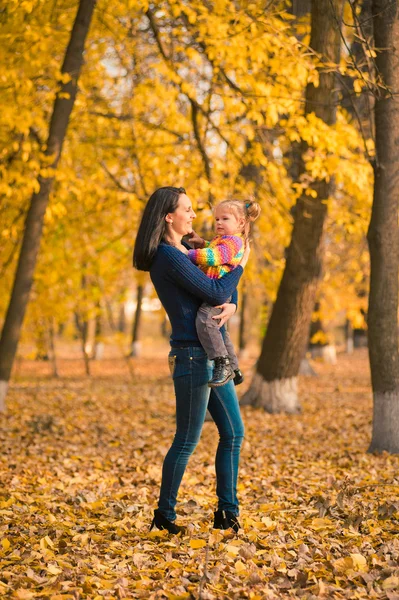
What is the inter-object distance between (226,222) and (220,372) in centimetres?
86

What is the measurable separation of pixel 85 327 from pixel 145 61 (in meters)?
7.58

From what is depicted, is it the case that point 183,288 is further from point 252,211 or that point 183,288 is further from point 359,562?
point 359,562

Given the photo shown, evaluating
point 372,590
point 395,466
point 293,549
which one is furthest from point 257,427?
point 372,590

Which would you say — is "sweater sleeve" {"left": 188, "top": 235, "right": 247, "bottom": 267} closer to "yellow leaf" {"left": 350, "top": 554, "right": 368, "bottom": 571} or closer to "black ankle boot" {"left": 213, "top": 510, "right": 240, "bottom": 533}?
"black ankle boot" {"left": 213, "top": 510, "right": 240, "bottom": 533}

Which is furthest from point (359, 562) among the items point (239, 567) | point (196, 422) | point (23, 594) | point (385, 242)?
point (385, 242)

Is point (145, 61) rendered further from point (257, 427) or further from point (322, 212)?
point (257, 427)

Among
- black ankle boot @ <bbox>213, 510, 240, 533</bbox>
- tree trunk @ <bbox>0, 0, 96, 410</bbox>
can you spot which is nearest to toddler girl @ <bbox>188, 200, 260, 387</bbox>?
black ankle boot @ <bbox>213, 510, 240, 533</bbox>

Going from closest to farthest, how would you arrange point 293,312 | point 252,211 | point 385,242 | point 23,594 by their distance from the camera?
point 23,594, point 252,211, point 385,242, point 293,312

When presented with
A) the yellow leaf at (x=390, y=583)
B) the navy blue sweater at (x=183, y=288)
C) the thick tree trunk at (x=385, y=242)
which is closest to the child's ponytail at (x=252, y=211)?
the navy blue sweater at (x=183, y=288)

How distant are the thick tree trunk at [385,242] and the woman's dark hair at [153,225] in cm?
346

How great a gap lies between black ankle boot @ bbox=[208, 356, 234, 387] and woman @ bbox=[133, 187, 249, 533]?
4 centimetres

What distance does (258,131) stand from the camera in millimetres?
9750

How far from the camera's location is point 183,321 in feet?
12.9

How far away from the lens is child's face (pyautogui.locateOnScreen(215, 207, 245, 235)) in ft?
13.1
